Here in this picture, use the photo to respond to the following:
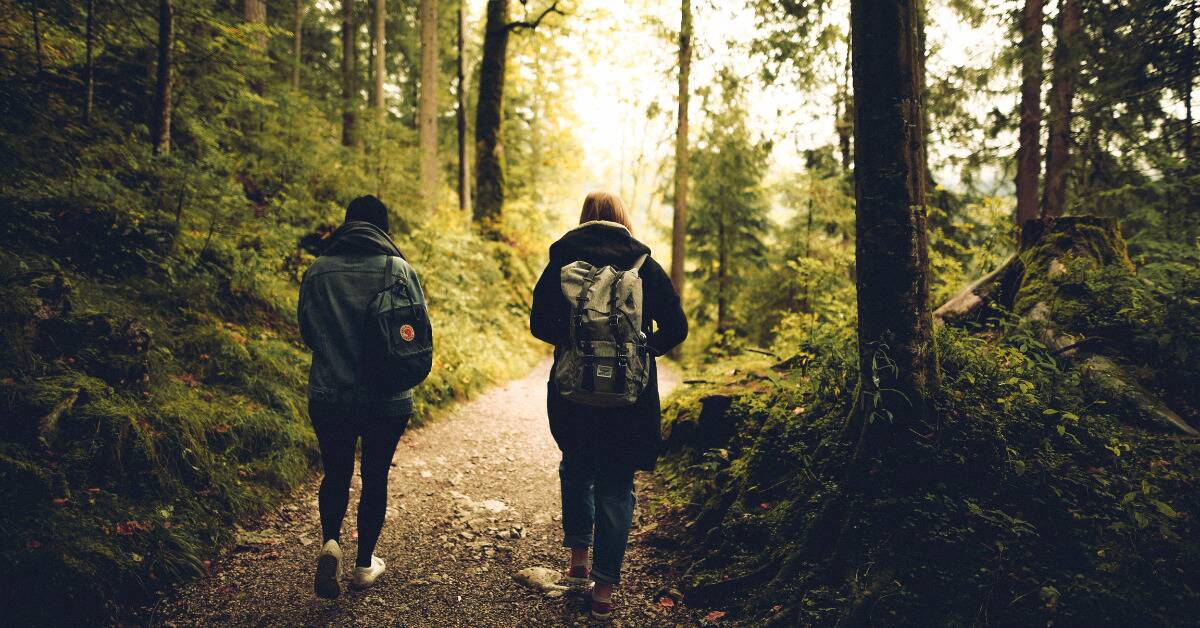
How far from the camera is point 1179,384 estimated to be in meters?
3.54

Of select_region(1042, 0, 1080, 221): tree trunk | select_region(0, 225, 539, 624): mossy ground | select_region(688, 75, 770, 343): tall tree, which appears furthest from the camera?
select_region(688, 75, 770, 343): tall tree

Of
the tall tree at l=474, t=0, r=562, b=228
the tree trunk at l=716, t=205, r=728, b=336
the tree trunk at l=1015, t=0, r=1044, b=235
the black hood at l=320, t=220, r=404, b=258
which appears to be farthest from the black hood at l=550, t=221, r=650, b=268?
the tree trunk at l=716, t=205, r=728, b=336

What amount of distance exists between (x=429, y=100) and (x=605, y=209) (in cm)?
1148

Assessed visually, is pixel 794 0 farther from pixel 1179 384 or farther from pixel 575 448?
pixel 575 448

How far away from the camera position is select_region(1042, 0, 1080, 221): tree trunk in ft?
22.3

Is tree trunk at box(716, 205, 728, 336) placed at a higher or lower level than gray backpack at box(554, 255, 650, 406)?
higher

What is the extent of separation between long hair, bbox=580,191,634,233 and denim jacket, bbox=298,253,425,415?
1045 mm

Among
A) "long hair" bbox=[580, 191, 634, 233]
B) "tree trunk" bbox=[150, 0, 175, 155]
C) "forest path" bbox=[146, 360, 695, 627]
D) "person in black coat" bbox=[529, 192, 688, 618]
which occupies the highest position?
"tree trunk" bbox=[150, 0, 175, 155]

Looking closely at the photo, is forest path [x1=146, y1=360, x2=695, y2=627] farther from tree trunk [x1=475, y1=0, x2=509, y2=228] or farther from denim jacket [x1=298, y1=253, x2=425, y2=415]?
tree trunk [x1=475, y1=0, x2=509, y2=228]

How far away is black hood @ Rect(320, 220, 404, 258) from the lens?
3131 mm

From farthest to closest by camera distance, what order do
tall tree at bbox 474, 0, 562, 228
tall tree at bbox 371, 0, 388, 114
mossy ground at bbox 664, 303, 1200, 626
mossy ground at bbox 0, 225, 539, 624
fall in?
tall tree at bbox 371, 0, 388, 114, tall tree at bbox 474, 0, 562, 228, mossy ground at bbox 0, 225, 539, 624, mossy ground at bbox 664, 303, 1200, 626

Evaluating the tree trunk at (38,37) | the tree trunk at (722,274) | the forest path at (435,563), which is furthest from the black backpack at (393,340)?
the tree trunk at (722,274)

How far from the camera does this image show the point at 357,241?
3.13 metres

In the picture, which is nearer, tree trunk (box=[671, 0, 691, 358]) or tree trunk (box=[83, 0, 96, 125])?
tree trunk (box=[83, 0, 96, 125])
